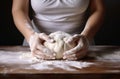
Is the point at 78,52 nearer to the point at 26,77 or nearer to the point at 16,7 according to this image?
the point at 26,77

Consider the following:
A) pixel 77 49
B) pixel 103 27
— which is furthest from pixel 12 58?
pixel 103 27

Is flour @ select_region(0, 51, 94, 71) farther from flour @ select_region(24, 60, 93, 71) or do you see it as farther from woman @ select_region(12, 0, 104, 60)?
woman @ select_region(12, 0, 104, 60)

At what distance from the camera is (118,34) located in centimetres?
170

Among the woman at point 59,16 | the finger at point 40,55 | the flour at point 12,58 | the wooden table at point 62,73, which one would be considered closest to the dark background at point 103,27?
the woman at point 59,16

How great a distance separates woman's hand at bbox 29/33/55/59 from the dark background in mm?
625

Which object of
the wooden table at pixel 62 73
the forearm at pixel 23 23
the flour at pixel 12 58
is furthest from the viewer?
the forearm at pixel 23 23

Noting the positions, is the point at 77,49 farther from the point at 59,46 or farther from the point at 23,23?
the point at 23,23

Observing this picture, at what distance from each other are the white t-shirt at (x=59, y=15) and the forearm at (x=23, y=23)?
69mm

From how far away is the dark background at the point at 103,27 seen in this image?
1587 mm

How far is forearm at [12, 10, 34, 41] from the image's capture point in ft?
3.63

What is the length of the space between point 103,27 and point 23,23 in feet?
2.21

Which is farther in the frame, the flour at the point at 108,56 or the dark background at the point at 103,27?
the dark background at the point at 103,27

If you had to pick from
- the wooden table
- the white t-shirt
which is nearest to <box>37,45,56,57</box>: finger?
the wooden table

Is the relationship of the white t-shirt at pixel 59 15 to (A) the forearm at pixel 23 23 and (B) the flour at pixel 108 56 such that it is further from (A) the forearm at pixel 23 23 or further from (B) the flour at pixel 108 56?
(B) the flour at pixel 108 56
